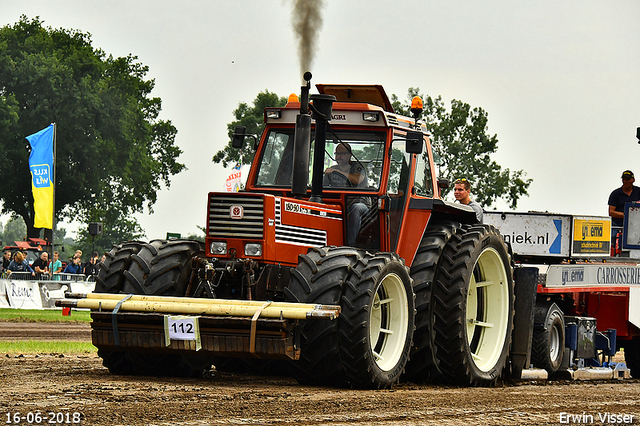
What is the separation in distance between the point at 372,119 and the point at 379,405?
362 cm

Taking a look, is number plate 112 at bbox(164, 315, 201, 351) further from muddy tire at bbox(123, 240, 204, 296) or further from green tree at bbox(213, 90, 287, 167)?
green tree at bbox(213, 90, 287, 167)

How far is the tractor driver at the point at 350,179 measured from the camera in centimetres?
1035

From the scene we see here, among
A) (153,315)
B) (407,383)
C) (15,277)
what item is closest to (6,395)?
(153,315)

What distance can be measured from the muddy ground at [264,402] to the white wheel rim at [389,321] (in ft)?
1.16

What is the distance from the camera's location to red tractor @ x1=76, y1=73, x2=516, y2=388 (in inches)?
351

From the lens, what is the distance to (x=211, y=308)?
8930mm

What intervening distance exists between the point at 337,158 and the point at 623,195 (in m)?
7.29

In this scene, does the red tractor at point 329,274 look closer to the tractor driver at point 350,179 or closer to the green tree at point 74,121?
the tractor driver at point 350,179

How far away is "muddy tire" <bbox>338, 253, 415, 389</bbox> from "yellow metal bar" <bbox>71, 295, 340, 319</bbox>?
30 cm

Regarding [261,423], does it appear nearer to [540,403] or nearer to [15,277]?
[540,403]

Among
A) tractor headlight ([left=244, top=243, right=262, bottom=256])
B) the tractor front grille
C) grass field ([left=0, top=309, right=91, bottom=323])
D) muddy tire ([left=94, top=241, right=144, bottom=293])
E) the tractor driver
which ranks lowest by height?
grass field ([left=0, top=309, right=91, bottom=323])

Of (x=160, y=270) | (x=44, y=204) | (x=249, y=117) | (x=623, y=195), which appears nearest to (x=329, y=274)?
(x=160, y=270)

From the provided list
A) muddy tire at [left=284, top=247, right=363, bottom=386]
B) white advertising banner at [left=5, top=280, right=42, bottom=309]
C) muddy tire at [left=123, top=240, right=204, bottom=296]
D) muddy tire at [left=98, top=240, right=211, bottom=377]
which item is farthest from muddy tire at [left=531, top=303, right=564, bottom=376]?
white advertising banner at [left=5, top=280, right=42, bottom=309]

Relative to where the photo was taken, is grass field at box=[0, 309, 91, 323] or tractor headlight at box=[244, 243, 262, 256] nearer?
tractor headlight at box=[244, 243, 262, 256]
